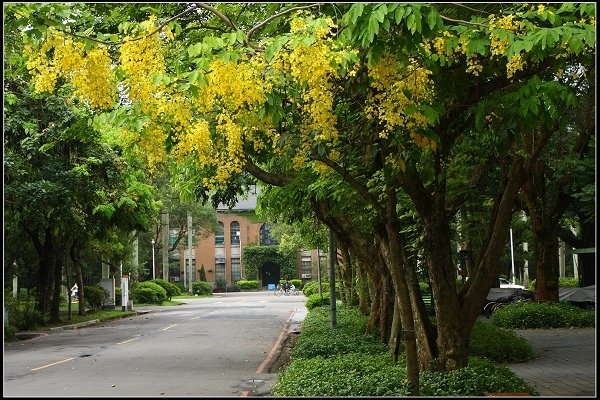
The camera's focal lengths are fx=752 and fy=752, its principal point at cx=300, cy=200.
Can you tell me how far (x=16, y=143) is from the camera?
21656 mm

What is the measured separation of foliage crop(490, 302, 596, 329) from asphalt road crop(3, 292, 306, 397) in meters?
7.15

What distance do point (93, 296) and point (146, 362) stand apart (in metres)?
27.5

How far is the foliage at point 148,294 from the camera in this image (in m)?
56.5

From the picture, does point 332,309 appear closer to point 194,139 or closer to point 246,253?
point 194,139

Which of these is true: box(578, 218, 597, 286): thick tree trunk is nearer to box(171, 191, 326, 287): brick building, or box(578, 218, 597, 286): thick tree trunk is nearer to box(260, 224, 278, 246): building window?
box(171, 191, 326, 287): brick building

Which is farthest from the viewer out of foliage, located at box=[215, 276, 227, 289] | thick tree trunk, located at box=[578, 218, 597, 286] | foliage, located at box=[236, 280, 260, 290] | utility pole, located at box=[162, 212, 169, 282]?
foliage, located at box=[215, 276, 227, 289]

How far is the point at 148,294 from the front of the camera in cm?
5688

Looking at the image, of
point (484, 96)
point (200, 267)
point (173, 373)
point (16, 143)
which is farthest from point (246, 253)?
point (484, 96)

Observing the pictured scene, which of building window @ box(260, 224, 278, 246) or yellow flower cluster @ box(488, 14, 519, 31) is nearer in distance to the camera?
yellow flower cluster @ box(488, 14, 519, 31)

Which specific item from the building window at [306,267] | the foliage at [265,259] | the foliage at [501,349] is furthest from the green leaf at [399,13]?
the building window at [306,267]

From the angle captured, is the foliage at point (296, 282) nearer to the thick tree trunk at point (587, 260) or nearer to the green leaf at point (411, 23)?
the thick tree trunk at point (587, 260)

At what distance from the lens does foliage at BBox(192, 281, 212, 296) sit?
260ft

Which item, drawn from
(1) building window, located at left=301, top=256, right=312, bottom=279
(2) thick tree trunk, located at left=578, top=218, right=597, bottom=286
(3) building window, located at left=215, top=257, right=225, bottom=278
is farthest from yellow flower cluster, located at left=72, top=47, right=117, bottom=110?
(3) building window, located at left=215, top=257, right=225, bottom=278

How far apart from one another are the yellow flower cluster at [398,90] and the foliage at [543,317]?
16.5m
